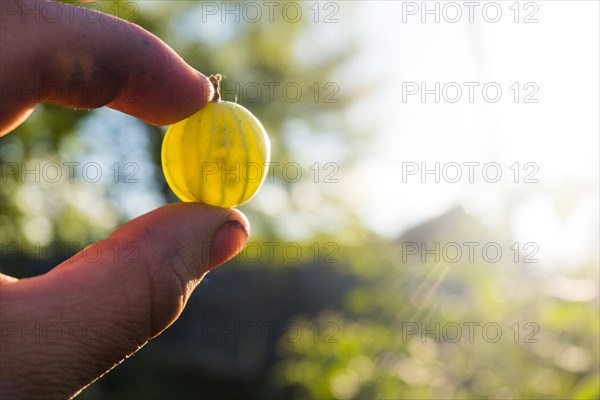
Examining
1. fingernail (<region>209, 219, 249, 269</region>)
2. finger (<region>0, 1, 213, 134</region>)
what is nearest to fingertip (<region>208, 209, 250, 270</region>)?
fingernail (<region>209, 219, 249, 269</region>)

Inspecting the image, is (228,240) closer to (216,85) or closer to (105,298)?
(105,298)

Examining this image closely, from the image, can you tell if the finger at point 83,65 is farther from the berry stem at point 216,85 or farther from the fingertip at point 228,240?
the fingertip at point 228,240

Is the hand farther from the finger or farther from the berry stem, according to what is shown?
the berry stem

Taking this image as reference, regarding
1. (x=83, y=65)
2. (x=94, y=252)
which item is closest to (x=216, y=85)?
(x=83, y=65)

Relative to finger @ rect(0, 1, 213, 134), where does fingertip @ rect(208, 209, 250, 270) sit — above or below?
below

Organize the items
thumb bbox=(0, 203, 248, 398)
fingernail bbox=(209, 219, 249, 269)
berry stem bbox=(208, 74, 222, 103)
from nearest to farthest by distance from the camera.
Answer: thumb bbox=(0, 203, 248, 398) < fingernail bbox=(209, 219, 249, 269) < berry stem bbox=(208, 74, 222, 103)

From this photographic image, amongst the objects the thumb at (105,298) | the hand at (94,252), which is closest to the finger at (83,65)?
the hand at (94,252)

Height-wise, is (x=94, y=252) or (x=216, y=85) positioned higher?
(x=216, y=85)
